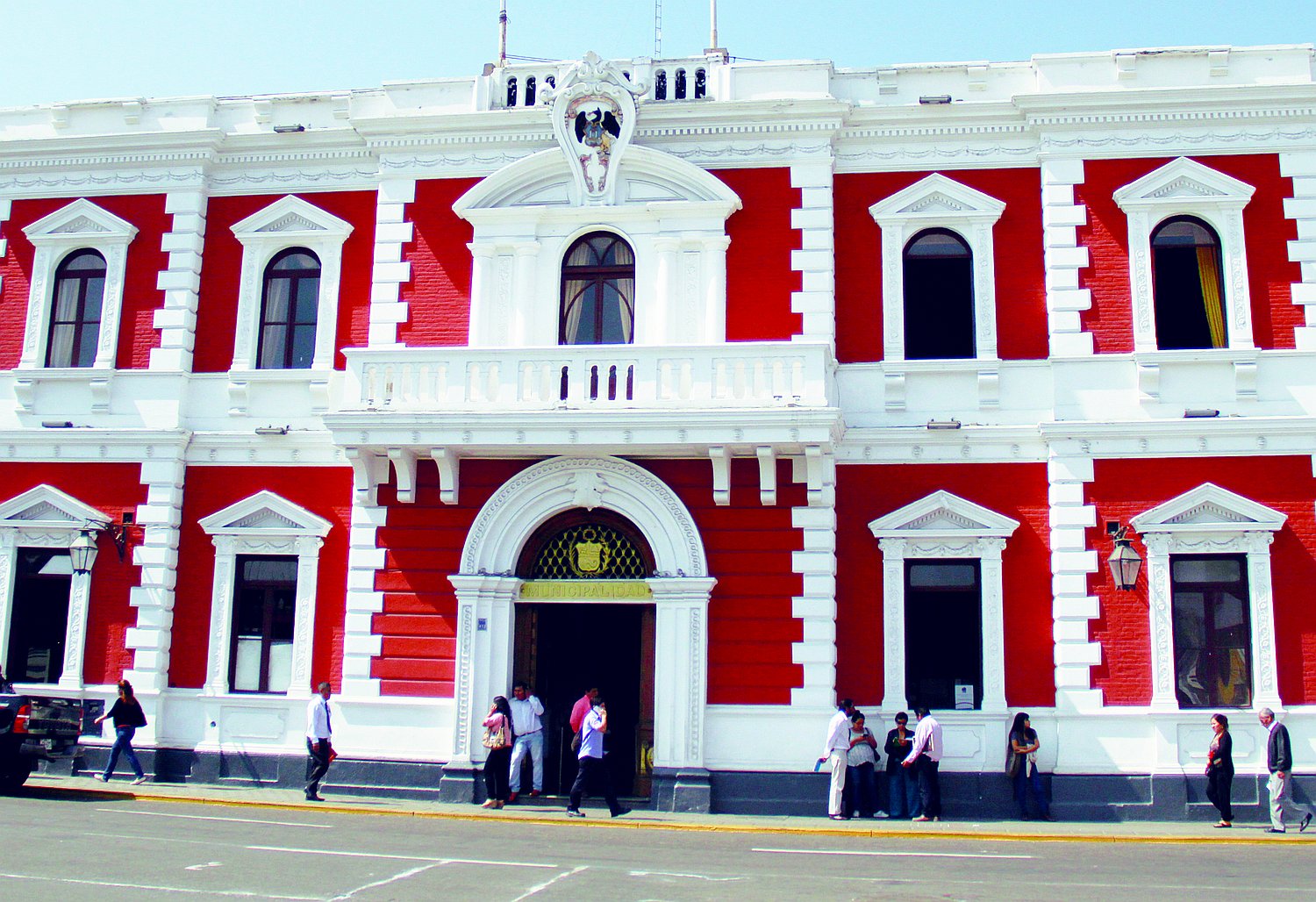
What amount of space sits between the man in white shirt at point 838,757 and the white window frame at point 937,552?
107cm

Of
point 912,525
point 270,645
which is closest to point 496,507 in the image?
point 270,645

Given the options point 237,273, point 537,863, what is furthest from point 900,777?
point 237,273

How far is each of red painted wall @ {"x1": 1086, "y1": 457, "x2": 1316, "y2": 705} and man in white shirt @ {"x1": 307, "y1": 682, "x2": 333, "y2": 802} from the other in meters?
10.2

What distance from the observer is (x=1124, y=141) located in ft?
56.9

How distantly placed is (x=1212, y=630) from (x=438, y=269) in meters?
11.9

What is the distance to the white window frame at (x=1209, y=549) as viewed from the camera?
15.9 metres

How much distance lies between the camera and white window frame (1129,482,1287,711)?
15.9 metres

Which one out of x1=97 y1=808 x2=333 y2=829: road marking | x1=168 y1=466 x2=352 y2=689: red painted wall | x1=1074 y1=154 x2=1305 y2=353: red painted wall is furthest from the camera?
x1=168 y1=466 x2=352 y2=689: red painted wall

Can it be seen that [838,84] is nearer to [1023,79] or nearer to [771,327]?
[1023,79]

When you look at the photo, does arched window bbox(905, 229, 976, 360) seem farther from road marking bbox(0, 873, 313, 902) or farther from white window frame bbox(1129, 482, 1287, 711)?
road marking bbox(0, 873, 313, 902)

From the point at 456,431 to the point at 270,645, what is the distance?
4544mm

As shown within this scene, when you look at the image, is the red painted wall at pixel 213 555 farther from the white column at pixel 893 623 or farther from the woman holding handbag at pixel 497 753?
the white column at pixel 893 623

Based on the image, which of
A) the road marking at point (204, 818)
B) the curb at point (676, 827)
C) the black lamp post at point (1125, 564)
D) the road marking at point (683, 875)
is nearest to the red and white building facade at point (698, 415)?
the black lamp post at point (1125, 564)

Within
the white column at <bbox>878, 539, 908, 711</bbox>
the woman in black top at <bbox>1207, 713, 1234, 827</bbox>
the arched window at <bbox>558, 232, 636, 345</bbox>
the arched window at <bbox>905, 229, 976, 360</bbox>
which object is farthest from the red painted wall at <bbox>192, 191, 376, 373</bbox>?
the woman in black top at <bbox>1207, 713, 1234, 827</bbox>
